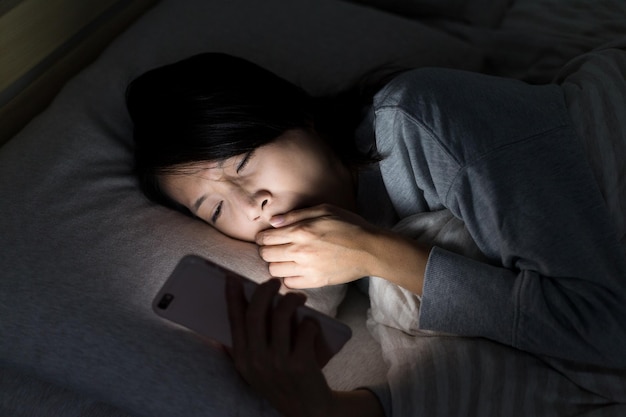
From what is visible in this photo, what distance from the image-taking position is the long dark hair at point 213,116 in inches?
37.0

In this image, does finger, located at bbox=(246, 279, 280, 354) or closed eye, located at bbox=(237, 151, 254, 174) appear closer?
finger, located at bbox=(246, 279, 280, 354)

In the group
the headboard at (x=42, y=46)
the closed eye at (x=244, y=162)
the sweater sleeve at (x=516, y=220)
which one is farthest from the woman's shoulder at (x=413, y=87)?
the headboard at (x=42, y=46)

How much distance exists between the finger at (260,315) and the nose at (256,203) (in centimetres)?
14

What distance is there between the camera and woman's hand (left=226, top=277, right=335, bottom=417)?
2.57ft

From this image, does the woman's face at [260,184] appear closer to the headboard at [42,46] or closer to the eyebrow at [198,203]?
the eyebrow at [198,203]

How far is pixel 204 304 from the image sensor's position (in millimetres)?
841

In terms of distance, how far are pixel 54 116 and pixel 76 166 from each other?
124mm

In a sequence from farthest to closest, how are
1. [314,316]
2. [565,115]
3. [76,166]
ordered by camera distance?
[76,166], [565,115], [314,316]

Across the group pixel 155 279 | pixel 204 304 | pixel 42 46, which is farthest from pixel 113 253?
pixel 42 46

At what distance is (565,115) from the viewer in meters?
0.92

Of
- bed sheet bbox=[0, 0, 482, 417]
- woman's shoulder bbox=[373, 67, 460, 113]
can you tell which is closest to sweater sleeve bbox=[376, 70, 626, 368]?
woman's shoulder bbox=[373, 67, 460, 113]

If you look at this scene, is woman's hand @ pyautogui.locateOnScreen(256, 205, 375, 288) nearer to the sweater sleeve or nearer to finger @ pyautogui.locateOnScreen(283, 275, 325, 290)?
finger @ pyautogui.locateOnScreen(283, 275, 325, 290)

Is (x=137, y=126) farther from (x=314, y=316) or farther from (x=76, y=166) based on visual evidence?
(x=314, y=316)

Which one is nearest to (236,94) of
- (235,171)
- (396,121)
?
(235,171)
